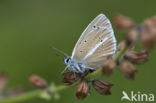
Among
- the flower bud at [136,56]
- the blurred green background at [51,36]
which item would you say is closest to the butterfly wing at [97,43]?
the flower bud at [136,56]

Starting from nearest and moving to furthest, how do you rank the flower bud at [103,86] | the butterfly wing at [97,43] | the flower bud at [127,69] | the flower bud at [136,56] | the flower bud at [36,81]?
the flower bud at [127,69] → the flower bud at [136,56] → the butterfly wing at [97,43] → the flower bud at [103,86] → the flower bud at [36,81]

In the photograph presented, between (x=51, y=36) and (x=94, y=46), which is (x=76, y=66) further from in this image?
(x=51, y=36)

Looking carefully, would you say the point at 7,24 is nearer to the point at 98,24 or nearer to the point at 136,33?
the point at 98,24

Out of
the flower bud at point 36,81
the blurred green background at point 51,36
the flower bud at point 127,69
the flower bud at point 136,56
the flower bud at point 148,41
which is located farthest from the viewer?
the blurred green background at point 51,36

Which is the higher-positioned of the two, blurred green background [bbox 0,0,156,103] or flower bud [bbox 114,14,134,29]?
blurred green background [bbox 0,0,156,103]

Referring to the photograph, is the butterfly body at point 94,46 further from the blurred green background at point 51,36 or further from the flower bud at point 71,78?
the blurred green background at point 51,36

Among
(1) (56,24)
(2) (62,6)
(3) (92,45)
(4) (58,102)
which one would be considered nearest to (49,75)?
(4) (58,102)

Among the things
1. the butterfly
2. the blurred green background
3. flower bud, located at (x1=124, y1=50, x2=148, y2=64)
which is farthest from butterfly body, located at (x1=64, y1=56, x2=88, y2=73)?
the blurred green background

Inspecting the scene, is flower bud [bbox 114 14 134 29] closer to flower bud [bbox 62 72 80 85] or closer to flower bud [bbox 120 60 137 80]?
flower bud [bbox 120 60 137 80]
